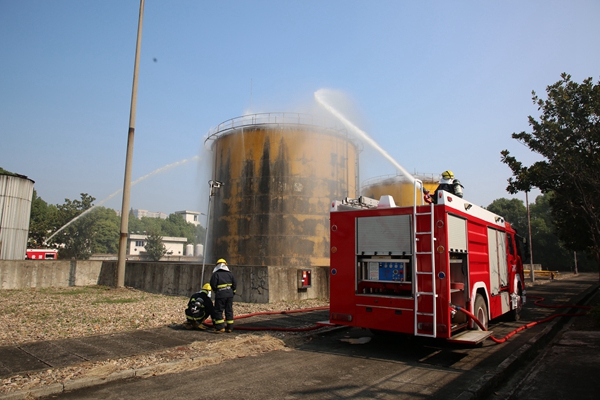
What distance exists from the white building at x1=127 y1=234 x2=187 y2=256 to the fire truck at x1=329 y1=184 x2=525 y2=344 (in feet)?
345

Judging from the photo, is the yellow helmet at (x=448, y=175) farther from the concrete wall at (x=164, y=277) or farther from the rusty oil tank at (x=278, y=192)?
the rusty oil tank at (x=278, y=192)

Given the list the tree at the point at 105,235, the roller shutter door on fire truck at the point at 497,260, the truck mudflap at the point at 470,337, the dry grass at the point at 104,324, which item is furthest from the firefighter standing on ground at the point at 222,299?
the tree at the point at 105,235

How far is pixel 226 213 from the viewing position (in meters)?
24.8

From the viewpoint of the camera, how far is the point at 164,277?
17984 millimetres

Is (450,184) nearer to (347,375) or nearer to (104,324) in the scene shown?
(347,375)

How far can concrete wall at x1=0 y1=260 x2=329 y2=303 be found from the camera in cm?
1508

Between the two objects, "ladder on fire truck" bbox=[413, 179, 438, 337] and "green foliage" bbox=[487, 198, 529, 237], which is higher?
"green foliage" bbox=[487, 198, 529, 237]

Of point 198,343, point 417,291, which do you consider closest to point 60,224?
point 198,343

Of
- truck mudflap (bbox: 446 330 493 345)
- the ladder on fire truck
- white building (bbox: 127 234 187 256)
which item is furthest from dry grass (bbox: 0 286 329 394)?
white building (bbox: 127 234 187 256)

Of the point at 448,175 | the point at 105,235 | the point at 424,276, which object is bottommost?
the point at 424,276

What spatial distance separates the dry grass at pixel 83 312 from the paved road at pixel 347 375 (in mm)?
3862

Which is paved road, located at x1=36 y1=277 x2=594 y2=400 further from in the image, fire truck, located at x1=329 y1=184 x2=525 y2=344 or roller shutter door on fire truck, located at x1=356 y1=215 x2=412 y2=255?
roller shutter door on fire truck, located at x1=356 y1=215 x2=412 y2=255

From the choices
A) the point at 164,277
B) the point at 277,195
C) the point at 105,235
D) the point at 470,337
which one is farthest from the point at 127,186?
the point at 105,235

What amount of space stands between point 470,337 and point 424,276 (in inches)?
52.1
